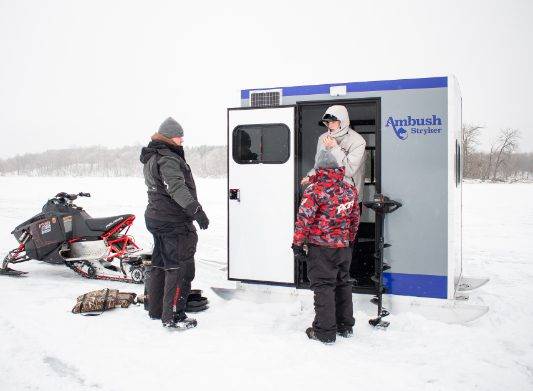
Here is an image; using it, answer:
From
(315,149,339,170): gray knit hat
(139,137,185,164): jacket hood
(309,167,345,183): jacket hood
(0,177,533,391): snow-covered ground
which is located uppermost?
(139,137,185,164): jacket hood

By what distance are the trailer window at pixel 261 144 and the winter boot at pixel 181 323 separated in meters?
1.78

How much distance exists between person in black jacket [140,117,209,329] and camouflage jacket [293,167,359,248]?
1.01 meters

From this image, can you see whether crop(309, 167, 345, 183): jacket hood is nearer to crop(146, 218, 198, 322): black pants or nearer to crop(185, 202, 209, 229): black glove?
crop(185, 202, 209, 229): black glove

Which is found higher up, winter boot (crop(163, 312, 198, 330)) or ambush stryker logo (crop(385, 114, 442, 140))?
ambush stryker logo (crop(385, 114, 442, 140))

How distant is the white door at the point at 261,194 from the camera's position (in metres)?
5.16

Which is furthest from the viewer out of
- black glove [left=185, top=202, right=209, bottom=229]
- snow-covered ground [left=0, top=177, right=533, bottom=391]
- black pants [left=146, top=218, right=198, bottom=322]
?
black pants [left=146, top=218, right=198, bottom=322]

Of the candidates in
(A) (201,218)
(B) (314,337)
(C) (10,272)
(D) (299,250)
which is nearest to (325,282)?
(D) (299,250)

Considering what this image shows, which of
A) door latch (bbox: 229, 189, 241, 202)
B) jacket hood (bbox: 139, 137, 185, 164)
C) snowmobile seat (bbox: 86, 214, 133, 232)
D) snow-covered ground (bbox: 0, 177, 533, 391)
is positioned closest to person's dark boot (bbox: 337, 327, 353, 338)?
snow-covered ground (bbox: 0, 177, 533, 391)

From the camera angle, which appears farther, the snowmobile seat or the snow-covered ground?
the snowmobile seat

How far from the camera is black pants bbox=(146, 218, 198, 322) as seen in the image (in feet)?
14.8

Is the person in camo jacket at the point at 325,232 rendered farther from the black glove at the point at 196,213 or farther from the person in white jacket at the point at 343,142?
the black glove at the point at 196,213

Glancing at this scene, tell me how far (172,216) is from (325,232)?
1.48 meters

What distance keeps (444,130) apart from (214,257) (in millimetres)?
4782

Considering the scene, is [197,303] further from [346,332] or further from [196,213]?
[346,332]
